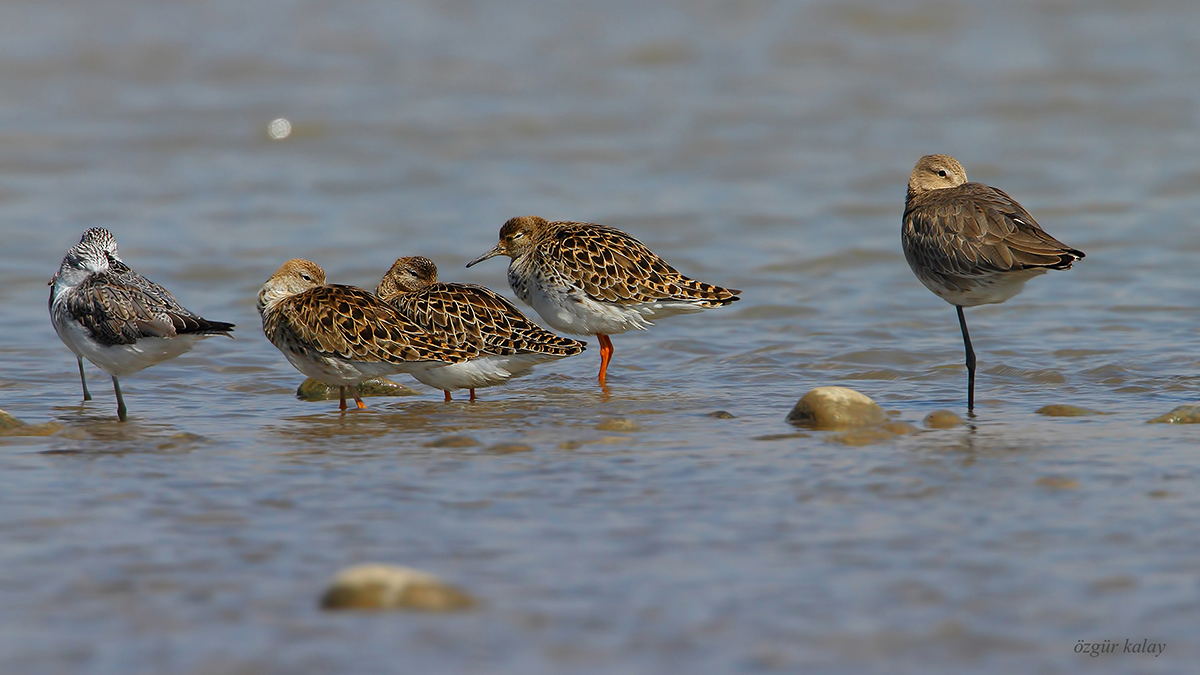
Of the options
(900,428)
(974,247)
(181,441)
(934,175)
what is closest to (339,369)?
(181,441)

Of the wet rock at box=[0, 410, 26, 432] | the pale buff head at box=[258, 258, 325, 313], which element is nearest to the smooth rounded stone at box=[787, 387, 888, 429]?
the pale buff head at box=[258, 258, 325, 313]

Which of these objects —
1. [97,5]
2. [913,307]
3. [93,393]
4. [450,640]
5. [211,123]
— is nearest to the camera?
[450,640]

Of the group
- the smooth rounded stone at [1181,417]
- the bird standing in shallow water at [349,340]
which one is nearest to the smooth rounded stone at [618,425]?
the bird standing in shallow water at [349,340]

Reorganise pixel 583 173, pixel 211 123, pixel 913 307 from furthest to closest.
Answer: pixel 211 123 < pixel 583 173 < pixel 913 307

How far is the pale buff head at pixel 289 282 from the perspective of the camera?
8.98m

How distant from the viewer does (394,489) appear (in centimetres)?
626

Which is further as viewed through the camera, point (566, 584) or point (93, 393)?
point (93, 393)

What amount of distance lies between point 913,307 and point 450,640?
321 inches

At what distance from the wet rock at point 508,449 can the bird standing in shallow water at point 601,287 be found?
99.8 inches

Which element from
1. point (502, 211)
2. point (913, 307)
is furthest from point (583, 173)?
point (913, 307)

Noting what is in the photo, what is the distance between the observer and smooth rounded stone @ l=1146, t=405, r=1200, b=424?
290 inches

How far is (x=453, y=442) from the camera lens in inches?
285

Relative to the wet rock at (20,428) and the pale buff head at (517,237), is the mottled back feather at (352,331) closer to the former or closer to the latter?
the wet rock at (20,428)

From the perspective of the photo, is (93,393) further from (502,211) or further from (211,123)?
(211,123)
